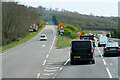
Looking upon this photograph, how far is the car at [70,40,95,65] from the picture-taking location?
22.5m

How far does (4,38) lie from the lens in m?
57.2

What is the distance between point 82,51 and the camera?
2262cm

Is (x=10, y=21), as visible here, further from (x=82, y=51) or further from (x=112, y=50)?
(x=82, y=51)

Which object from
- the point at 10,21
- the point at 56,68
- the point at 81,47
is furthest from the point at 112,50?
the point at 10,21

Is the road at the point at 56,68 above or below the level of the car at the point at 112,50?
below

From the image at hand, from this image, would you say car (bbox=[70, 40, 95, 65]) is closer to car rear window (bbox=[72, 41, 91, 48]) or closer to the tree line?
car rear window (bbox=[72, 41, 91, 48])

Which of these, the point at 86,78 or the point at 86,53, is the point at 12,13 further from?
the point at 86,78

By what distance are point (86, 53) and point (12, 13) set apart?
39570 mm

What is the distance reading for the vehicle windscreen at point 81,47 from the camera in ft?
74.1

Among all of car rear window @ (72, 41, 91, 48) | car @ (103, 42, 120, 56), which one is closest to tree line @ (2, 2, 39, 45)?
car @ (103, 42, 120, 56)

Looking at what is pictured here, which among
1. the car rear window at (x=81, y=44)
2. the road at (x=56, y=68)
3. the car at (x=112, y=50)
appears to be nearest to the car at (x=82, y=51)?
the car rear window at (x=81, y=44)

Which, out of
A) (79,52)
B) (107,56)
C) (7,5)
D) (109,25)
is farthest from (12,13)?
(109,25)

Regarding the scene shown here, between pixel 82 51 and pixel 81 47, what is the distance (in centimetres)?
32

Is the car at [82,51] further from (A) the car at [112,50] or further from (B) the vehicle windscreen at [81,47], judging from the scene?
(A) the car at [112,50]
